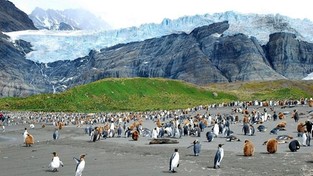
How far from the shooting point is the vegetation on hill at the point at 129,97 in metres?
91.9

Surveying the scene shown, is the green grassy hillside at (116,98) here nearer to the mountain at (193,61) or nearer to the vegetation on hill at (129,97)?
the vegetation on hill at (129,97)

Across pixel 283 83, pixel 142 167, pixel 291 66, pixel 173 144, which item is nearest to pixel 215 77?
pixel 291 66

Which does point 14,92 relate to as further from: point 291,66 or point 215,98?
point 291,66

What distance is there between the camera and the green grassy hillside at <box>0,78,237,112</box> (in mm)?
91688

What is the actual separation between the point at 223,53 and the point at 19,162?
16082 centimetres

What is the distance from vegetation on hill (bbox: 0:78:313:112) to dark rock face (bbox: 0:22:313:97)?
56.4 m

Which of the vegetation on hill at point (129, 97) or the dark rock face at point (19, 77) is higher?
the dark rock face at point (19, 77)

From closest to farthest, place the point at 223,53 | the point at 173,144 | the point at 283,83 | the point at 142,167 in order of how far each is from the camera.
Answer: the point at 142,167 → the point at 173,144 → the point at 283,83 → the point at 223,53

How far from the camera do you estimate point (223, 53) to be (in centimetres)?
17975

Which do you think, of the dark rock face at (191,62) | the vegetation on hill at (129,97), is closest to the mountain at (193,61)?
the dark rock face at (191,62)

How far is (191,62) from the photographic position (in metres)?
176

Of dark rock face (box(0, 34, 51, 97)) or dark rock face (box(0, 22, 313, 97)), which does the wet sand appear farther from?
dark rock face (box(0, 34, 51, 97))

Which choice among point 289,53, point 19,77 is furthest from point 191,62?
point 19,77

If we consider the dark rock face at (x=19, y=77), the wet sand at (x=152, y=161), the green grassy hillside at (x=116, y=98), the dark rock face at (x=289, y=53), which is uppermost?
the dark rock face at (x=289, y=53)
